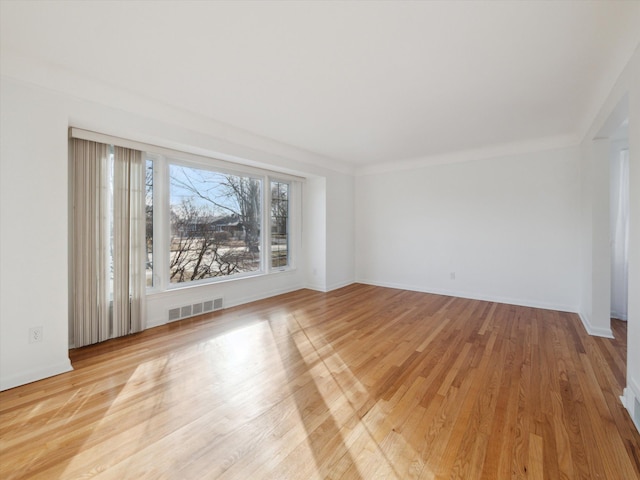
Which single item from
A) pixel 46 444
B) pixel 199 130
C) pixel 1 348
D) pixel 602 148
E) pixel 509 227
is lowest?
pixel 46 444

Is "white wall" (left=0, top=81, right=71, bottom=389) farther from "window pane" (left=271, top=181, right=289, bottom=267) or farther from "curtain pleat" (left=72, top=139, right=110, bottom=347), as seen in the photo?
"window pane" (left=271, top=181, right=289, bottom=267)

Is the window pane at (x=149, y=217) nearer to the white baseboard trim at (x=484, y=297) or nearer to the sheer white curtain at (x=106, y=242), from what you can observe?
the sheer white curtain at (x=106, y=242)

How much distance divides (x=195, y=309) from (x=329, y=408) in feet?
9.07

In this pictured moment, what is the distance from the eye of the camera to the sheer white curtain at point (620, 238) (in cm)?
387

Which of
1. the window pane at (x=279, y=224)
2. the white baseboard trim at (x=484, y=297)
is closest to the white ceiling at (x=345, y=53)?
the window pane at (x=279, y=224)

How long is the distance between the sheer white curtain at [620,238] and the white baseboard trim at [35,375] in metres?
6.49

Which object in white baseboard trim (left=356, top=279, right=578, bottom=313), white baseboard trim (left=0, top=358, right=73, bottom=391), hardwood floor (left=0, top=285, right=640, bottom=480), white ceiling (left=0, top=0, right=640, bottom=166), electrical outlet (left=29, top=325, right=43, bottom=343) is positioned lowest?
hardwood floor (left=0, top=285, right=640, bottom=480)

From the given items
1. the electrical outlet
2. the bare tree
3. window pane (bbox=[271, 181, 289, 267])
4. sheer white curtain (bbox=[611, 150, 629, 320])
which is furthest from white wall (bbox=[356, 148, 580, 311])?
the electrical outlet

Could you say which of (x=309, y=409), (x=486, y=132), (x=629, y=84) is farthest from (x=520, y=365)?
(x=486, y=132)

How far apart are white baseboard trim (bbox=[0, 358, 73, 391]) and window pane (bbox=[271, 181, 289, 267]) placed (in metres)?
3.24

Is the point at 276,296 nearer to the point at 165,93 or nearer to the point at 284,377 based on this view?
the point at 284,377

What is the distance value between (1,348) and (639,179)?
15.5ft

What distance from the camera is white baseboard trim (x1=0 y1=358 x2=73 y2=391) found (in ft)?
7.22

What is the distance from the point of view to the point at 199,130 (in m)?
3.47
